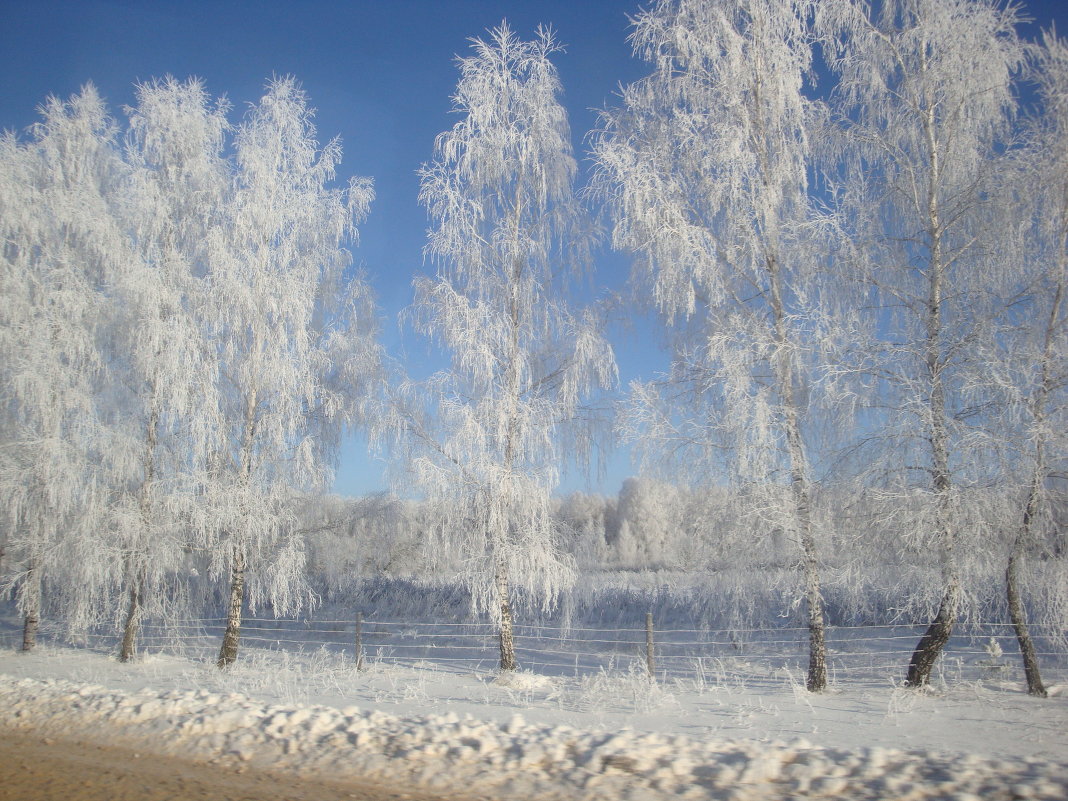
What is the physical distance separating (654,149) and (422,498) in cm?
693

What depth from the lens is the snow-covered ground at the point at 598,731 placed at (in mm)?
4711

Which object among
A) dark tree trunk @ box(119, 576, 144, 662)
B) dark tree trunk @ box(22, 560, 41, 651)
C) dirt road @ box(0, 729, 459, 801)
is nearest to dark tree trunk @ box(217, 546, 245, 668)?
dark tree trunk @ box(119, 576, 144, 662)

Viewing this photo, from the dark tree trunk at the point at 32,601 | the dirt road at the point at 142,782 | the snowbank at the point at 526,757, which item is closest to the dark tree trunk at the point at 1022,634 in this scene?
the snowbank at the point at 526,757

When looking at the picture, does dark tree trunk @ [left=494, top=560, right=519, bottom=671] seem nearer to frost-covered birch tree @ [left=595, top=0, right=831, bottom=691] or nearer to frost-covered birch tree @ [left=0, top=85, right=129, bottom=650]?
frost-covered birch tree @ [left=595, top=0, right=831, bottom=691]

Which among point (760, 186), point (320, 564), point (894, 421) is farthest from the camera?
point (320, 564)

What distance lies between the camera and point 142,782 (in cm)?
498

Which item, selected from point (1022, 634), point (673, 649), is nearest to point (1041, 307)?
point (1022, 634)

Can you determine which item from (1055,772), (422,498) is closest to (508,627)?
(422,498)

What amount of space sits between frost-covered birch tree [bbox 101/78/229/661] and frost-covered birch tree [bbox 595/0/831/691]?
821 cm

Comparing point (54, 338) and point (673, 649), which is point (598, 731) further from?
point (54, 338)

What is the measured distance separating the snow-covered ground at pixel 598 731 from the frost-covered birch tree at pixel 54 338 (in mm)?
3402

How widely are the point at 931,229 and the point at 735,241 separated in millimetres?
2719

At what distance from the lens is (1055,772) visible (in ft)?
14.8

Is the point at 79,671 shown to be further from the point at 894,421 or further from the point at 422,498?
the point at 894,421
